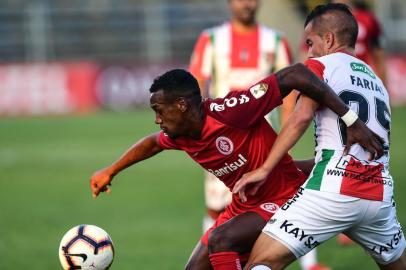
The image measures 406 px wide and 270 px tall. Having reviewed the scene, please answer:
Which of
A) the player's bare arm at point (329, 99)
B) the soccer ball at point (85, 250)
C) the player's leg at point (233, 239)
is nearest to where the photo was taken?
the player's bare arm at point (329, 99)

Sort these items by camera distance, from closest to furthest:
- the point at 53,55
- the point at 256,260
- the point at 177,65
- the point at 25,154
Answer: the point at 256,260, the point at 25,154, the point at 177,65, the point at 53,55

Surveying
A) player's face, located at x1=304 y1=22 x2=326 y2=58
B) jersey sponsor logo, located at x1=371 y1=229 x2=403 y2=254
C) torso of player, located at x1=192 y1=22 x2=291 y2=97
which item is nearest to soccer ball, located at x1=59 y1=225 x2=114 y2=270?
jersey sponsor logo, located at x1=371 y1=229 x2=403 y2=254

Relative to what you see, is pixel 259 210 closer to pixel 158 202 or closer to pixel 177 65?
pixel 158 202

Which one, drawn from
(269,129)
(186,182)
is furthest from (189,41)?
(269,129)

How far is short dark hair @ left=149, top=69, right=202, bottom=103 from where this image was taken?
587 centimetres

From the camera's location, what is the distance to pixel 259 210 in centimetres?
618

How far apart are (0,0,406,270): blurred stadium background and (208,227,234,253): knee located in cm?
300

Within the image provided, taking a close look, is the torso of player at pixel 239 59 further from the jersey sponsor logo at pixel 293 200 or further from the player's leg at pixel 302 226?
the player's leg at pixel 302 226

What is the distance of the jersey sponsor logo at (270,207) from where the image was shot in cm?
617

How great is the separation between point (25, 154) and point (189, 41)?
1265 cm

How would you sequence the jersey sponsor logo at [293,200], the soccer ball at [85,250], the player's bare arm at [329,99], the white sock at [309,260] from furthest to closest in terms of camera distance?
the white sock at [309,260] < the soccer ball at [85,250] < the jersey sponsor logo at [293,200] < the player's bare arm at [329,99]

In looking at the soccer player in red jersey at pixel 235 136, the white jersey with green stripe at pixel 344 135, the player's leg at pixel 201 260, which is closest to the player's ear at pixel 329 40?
the white jersey with green stripe at pixel 344 135

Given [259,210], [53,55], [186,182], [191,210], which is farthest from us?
[53,55]

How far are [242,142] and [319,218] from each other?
82 centimetres
